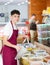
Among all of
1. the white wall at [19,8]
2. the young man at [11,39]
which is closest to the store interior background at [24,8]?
the white wall at [19,8]

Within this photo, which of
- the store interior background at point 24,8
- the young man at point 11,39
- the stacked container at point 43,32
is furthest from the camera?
the store interior background at point 24,8

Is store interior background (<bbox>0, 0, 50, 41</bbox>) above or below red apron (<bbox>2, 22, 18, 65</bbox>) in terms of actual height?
above

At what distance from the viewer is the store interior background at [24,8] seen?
661 cm

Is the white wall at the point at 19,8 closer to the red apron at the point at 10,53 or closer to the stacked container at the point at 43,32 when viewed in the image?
the stacked container at the point at 43,32

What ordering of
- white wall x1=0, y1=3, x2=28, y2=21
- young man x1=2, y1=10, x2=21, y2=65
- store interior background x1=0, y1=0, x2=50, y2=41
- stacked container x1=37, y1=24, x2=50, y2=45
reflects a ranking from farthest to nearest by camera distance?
white wall x1=0, y1=3, x2=28, y2=21, store interior background x1=0, y1=0, x2=50, y2=41, stacked container x1=37, y1=24, x2=50, y2=45, young man x1=2, y1=10, x2=21, y2=65

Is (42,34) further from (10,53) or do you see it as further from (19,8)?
(19,8)

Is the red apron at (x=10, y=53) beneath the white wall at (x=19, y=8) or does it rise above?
beneath

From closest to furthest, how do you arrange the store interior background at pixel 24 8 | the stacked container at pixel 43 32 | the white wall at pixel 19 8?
the stacked container at pixel 43 32, the store interior background at pixel 24 8, the white wall at pixel 19 8

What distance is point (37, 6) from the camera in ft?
22.1

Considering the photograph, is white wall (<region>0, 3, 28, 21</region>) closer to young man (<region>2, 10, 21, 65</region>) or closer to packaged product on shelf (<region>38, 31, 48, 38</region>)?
packaged product on shelf (<region>38, 31, 48, 38</region>)

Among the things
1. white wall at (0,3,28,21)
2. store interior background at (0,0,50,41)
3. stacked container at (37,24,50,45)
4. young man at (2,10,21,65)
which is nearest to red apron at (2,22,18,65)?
young man at (2,10,21,65)

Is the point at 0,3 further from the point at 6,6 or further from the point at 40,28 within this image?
the point at 40,28

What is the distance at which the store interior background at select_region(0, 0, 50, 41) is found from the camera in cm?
661

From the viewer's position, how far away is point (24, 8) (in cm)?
712
